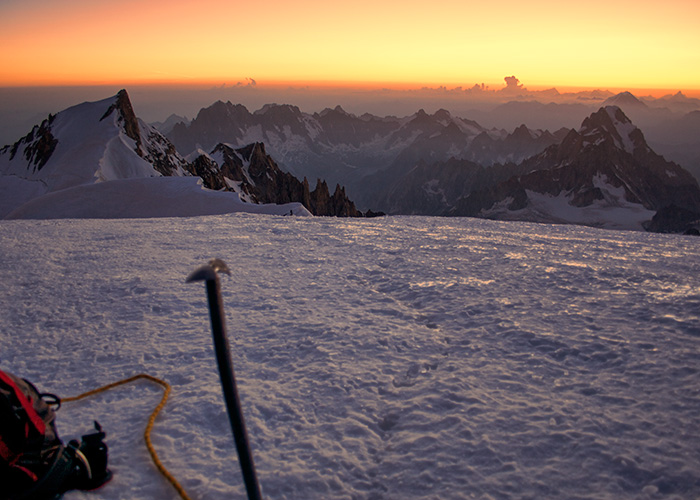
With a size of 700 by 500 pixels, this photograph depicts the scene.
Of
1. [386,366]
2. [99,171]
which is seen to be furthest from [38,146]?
[386,366]

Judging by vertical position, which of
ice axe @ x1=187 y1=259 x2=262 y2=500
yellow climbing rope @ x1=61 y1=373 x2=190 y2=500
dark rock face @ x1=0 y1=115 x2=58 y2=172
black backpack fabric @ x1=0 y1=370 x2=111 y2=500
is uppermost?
dark rock face @ x1=0 y1=115 x2=58 y2=172

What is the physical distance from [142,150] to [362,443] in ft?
243

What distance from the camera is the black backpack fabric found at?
3.36 metres

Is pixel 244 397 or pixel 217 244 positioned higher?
pixel 217 244

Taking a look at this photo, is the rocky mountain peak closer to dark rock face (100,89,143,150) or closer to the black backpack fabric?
dark rock face (100,89,143,150)

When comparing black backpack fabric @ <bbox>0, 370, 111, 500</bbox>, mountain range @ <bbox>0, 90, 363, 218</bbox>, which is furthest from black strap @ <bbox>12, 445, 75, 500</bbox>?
mountain range @ <bbox>0, 90, 363, 218</bbox>

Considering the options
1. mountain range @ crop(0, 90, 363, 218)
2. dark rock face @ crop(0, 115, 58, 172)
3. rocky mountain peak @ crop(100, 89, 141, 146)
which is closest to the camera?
mountain range @ crop(0, 90, 363, 218)

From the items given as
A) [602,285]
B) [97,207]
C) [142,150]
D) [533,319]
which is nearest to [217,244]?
[533,319]

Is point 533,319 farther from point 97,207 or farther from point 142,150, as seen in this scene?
point 142,150

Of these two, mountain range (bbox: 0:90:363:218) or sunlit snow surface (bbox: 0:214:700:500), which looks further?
mountain range (bbox: 0:90:363:218)

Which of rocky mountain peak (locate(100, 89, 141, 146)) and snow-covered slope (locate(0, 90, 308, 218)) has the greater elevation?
rocky mountain peak (locate(100, 89, 141, 146))

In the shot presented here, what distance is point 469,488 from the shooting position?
145 inches

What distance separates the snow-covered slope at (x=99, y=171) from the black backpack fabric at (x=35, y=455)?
71.3 ft

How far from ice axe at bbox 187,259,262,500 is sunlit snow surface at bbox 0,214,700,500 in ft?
5.81
